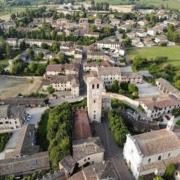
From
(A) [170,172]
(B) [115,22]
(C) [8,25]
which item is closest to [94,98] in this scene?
(A) [170,172]

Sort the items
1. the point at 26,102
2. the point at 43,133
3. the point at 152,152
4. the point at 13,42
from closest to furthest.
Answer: the point at 152,152 < the point at 43,133 < the point at 26,102 < the point at 13,42

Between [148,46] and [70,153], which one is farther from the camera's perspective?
[148,46]

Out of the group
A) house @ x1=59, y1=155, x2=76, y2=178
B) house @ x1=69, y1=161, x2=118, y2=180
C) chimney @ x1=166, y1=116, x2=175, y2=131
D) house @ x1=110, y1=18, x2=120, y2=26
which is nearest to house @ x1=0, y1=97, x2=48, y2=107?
house @ x1=59, y1=155, x2=76, y2=178

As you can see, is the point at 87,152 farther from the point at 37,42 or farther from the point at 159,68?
the point at 37,42

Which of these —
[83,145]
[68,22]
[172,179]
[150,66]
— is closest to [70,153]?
[83,145]

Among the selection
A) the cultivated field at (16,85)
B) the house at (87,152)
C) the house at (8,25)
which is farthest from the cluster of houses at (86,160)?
the house at (8,25)

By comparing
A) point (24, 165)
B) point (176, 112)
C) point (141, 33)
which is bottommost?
point (176, 112)

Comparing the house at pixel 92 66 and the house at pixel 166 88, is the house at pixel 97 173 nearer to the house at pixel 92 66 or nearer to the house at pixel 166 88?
the house at pixel 166 88

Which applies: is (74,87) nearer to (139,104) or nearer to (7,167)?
(139,104)
